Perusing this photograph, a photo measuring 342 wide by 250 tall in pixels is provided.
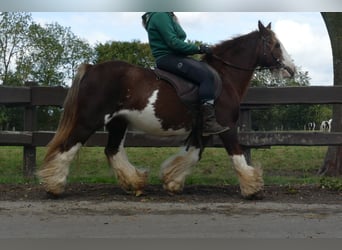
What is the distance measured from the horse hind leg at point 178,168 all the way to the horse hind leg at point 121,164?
29cm

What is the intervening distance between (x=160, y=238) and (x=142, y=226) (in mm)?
694

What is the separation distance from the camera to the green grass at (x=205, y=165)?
820 centimetres

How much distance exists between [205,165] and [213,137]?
11.3 ft

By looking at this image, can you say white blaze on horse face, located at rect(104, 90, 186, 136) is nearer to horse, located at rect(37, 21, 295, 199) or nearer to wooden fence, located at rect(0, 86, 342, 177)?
horse, located at rect(37, 21, 295, 199)

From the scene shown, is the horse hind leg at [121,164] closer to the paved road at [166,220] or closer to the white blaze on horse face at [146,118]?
the white blaze on horse face at [146,118]

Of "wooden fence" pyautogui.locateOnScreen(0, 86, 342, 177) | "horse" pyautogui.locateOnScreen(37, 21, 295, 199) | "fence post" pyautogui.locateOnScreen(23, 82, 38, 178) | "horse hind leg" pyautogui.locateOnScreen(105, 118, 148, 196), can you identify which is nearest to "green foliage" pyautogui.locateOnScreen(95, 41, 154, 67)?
"fence post" pyautogui.locateOnScreen(23, 82, 38, 178)

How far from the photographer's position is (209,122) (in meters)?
6.70

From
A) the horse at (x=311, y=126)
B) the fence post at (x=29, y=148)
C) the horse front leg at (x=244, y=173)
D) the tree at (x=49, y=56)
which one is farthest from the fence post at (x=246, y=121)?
the tree at (x=49, y=56)

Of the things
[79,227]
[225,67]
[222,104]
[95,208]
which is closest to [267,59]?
[225,67]

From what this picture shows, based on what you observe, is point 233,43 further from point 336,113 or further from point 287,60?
point 336,113

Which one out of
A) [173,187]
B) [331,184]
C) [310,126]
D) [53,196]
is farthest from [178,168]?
[310,126]

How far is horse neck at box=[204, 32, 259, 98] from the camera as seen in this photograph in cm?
716

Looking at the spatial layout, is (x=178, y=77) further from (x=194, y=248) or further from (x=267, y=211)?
(x=194, y=248)

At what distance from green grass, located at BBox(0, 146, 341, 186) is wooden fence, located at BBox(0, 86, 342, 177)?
1.73 ft
